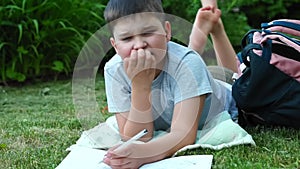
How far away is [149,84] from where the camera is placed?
2010mm

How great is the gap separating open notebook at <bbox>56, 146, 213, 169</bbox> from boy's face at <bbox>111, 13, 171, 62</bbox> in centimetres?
36

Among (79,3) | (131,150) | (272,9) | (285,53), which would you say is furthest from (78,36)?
(131,150)

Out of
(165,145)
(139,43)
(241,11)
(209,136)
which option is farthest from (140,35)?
(241,11)

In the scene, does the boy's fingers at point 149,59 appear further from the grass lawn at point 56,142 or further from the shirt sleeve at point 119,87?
the grass lawn at point 56,142

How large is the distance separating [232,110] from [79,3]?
2627 millimetres

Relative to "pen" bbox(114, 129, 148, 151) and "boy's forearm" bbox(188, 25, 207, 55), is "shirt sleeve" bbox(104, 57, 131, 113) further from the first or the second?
"boy's forearm" bbox(188, 25, 207, 55)

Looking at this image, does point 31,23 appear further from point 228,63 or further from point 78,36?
point 228,63

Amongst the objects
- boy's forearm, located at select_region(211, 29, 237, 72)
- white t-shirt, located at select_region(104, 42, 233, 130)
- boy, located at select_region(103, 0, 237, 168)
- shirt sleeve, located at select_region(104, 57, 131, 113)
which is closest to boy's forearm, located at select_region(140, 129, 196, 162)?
boy, located at select_region(103, 0, 237, 168)

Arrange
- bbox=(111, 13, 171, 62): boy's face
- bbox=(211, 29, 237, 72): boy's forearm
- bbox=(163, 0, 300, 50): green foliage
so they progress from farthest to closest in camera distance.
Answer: bbox=(163, 0, 300, 50): green foliage
bbox=(211, 29, 237, 72): boy's forearm
bbox=(111, 13, 171, 62): boy's face

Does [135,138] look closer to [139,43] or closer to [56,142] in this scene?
[139,43]

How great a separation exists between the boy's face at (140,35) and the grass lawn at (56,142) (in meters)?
0.39

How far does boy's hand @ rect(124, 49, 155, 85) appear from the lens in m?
1.89

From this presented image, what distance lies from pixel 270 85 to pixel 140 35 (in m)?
0.65

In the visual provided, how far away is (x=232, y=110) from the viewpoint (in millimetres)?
2539
